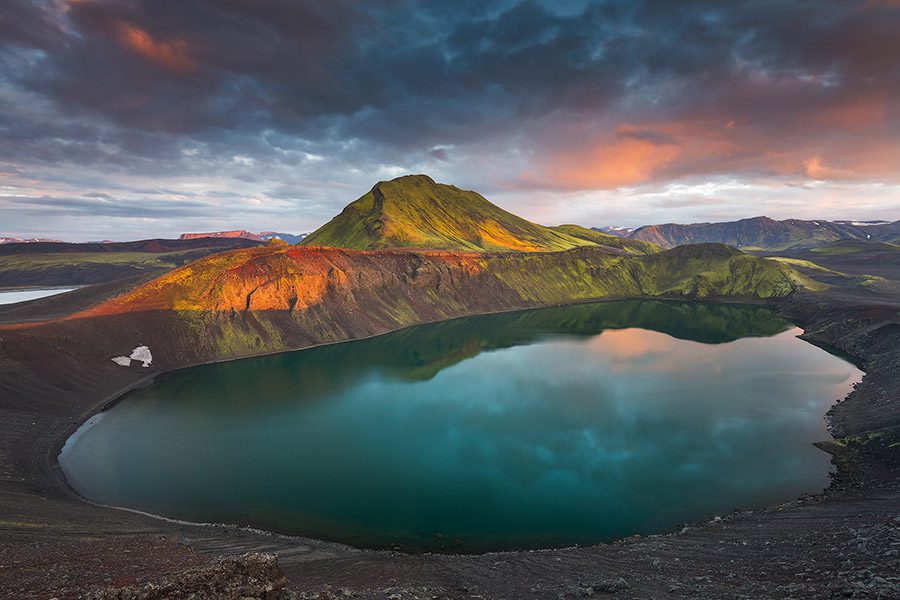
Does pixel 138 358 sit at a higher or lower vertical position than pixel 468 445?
higher

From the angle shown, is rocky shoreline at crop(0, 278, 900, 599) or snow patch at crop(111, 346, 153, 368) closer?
rocky shoreline at crop(0, 278, 900, 599)

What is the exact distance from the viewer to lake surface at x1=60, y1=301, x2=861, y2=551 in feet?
120

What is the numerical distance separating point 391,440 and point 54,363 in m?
58.5

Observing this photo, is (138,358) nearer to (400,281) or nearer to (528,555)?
(400,281)

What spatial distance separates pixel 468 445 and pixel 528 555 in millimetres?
20575

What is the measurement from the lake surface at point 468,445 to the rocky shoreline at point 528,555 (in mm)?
3257

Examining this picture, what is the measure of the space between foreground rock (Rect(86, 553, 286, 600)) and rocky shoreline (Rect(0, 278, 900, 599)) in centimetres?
119

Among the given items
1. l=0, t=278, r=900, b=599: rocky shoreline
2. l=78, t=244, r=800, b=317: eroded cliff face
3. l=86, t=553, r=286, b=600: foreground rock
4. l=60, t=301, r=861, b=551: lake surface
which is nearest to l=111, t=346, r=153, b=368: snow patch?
l=60, t=301, r=861, b=551: lake surface

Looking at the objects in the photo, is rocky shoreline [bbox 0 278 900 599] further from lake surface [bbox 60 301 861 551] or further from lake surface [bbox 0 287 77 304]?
lake surface [bbox 0 287 77 304]

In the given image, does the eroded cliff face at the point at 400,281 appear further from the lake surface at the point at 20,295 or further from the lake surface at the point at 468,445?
the lake surface at the point at 20,295

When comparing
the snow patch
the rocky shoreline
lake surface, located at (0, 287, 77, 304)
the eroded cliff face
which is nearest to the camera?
the rocky shoreline

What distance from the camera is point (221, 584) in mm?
14781

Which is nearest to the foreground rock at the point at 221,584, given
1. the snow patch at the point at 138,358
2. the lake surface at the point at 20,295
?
the snow patch at the point at 138,358

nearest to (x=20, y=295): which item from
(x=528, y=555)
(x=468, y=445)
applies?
Result: (x=468, y=445)
